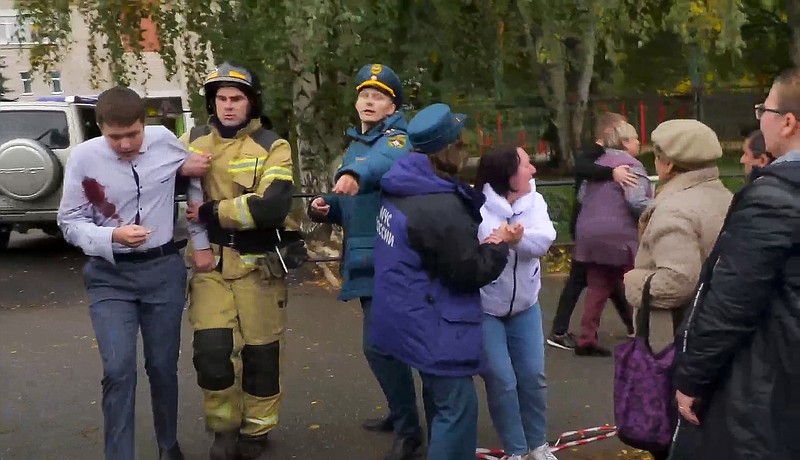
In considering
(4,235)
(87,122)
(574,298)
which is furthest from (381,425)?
(4,235)

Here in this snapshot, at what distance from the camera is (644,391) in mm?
3254

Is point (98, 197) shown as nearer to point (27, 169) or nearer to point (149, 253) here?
point (149, 253)

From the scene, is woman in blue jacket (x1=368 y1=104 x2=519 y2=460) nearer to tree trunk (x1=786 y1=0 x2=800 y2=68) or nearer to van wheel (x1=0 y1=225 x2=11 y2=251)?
van wheel (x1=0 y1=225 x2=11 y2=251)

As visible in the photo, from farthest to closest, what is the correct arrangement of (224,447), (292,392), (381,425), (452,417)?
1. (292,392)
2. (381,425)
3. (224,447)
4. (452,417)

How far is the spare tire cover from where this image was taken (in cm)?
987

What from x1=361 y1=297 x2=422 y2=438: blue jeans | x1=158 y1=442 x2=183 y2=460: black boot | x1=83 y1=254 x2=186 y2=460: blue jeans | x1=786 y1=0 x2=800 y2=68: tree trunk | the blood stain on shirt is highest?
x1=786 y1=0 x2=800 y2=68: tree trunk

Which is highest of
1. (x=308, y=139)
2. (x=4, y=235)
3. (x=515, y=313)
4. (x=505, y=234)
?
(x=308, y=139)

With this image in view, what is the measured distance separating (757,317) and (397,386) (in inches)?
81.0

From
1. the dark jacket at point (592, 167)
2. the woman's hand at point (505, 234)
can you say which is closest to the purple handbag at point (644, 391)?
the woman's hand at point (505, 234)

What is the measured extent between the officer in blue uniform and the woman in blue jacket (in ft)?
1.92

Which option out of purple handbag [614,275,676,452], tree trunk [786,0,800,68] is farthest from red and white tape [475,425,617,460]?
tree trunk [786,0,800,68]

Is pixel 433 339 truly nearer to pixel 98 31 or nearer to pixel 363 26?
pixel 363 26

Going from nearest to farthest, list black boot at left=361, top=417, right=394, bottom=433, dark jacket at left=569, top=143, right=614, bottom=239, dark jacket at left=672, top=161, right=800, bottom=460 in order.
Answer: dark jacket at left=672, top=161, right=800, bottom=460, black boot at left=361, top=417, right=394, bottom=433, dark jacket at left=569, top=143, right=614, bottom=239

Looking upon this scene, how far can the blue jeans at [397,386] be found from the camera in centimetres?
409
